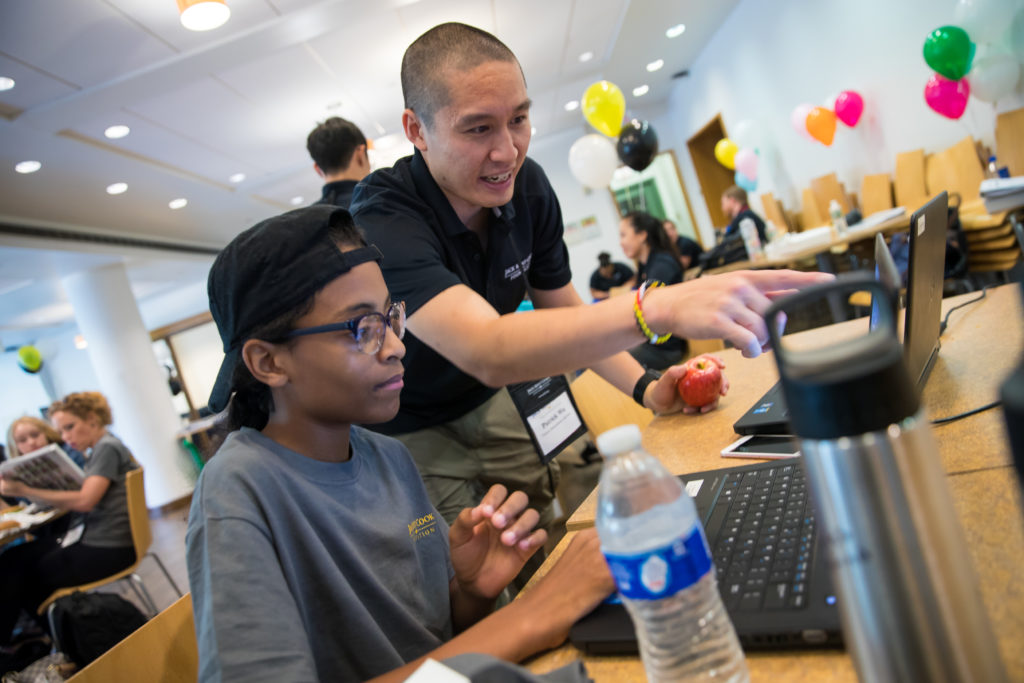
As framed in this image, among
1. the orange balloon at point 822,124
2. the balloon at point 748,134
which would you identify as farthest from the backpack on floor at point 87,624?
the balloon at point 748,134

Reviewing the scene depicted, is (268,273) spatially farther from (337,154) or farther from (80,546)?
(80,546)

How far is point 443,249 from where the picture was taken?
4.90 ft

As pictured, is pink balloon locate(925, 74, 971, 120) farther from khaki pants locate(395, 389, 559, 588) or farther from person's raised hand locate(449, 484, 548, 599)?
person's raised hand locate(449, 484, 548, 599)

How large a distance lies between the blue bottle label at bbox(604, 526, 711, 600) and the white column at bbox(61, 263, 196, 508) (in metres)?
9.23

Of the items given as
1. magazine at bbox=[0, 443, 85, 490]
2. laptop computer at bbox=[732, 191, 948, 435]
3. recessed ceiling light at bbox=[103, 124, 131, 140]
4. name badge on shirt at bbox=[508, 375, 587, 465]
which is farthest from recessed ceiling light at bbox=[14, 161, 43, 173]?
laptop computer at bbox=[732, 191, 948, 435]

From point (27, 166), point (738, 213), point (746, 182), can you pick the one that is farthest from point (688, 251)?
point (27, 166)

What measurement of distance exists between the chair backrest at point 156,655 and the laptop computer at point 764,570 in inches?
29.3

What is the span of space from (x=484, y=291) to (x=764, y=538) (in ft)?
3.29

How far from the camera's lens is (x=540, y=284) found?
1.86m

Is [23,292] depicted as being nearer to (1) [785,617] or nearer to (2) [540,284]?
(2) [540,284]

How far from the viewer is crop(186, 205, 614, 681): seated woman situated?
777 mm

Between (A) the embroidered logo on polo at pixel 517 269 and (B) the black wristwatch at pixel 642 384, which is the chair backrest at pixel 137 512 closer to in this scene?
(A) the embroidered logo on polo at pixel 517 269

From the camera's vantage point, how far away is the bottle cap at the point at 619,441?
59 cm

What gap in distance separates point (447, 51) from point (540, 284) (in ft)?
2.26
